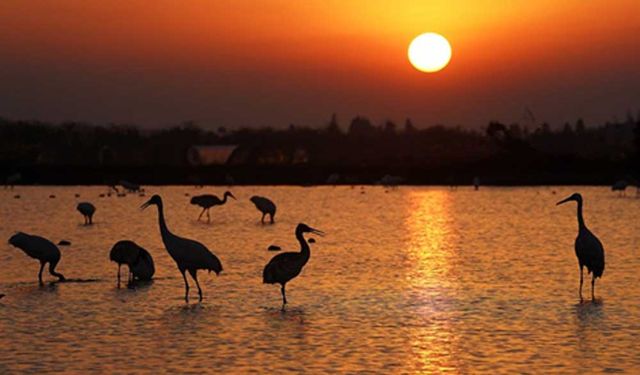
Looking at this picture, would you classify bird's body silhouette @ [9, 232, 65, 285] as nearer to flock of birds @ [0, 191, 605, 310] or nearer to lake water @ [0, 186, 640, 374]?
flock of birds @ [0, 191, 605, 310]

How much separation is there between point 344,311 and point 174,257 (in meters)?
3.50

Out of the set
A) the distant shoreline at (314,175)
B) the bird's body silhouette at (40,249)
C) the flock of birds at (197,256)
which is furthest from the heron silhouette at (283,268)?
the distant shoreline at (314,175)

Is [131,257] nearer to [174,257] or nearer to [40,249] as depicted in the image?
[40,249]

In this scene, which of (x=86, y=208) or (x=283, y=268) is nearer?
(x=283, y=268)

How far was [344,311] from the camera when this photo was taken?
55.7 ft

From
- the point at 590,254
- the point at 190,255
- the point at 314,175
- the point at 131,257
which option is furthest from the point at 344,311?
the point at 314,175

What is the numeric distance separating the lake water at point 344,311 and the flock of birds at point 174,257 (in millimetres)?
405

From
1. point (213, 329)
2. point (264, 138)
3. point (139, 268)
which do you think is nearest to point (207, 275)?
point (139, 268)

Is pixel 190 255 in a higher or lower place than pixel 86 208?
lower

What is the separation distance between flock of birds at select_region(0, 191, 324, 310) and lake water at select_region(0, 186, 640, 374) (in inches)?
16.0

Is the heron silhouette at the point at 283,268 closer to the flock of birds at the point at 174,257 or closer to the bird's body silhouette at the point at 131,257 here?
the flock of birds at the point at 174,257

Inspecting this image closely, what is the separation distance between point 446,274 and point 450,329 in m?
7.32

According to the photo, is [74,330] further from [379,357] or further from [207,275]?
[207,275]

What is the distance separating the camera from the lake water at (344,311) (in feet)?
43.0
